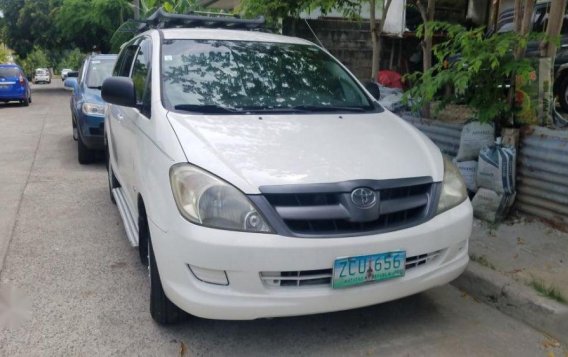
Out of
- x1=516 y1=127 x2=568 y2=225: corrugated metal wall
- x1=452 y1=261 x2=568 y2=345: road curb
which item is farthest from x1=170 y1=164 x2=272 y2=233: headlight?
x1=516 y1=127 x2=568 y2=225: corrugated metal wall

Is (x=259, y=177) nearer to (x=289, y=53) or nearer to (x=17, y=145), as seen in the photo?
(x=289, y=53)

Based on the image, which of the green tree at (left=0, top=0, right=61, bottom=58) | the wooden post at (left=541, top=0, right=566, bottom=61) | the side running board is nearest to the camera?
the side running board

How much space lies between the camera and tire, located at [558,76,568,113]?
8023mm

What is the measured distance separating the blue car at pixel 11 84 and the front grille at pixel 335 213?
18.2 meters

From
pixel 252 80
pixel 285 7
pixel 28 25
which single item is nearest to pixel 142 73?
pixel 252 80

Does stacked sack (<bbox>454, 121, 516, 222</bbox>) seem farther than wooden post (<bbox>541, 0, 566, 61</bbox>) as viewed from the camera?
No

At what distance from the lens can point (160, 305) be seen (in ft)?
9.86

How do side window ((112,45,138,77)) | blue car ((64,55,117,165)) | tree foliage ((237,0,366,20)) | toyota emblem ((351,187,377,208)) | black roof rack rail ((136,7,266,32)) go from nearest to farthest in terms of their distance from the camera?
toyota emblem ((351,187,377,208)), side window ((112,45,138,77)), black roof rack rail ((136,7,266,32)), blue car ((64,55,117,165)), tree foliage ((237,0,366,20))

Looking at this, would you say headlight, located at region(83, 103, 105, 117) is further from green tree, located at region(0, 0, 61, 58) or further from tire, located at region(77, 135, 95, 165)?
green tree, located at region(0, 0, 61, 58)

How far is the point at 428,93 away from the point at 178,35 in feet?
6.93

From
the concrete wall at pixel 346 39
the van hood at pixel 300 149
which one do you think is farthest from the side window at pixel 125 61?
the concrete wall at pixel 346 39

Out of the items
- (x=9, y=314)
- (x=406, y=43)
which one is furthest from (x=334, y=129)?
(x=406, y=43)

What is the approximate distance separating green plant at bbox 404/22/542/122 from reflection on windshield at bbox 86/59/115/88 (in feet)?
18.3

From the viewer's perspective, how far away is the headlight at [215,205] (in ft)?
8.29
